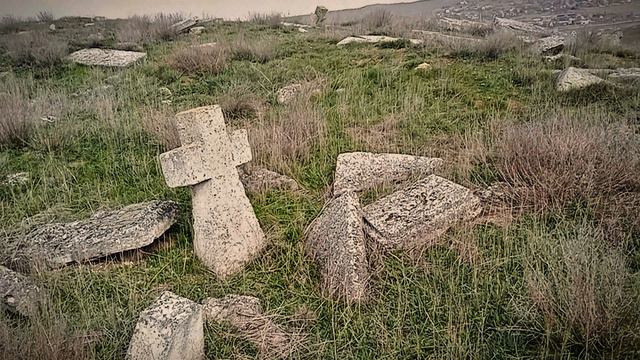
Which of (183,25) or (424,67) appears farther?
(183,25)

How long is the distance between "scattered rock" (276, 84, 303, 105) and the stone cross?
371 centimetres

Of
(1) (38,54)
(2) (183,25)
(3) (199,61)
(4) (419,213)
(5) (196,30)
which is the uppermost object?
(2) (183,25)

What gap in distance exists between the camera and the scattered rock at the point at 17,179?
492 cm

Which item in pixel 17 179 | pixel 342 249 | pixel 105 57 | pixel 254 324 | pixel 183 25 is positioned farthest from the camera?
pixel 183 25

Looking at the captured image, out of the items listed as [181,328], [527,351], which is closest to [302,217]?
[181,328]

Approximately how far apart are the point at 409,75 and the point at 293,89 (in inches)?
80.1

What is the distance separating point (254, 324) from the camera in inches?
116

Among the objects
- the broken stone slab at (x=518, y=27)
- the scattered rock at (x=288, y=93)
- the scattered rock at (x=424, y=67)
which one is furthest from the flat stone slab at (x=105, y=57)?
the broken stone slab at (x=518, y=27)

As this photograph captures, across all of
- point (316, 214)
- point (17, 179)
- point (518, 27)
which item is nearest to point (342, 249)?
point (316, 214)

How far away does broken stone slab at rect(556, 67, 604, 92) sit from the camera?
23.0 feet

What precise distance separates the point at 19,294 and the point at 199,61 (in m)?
7.27

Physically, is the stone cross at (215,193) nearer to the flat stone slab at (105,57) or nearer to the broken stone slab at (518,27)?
the flat stone slab at (105,57)

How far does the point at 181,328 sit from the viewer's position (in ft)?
8.21

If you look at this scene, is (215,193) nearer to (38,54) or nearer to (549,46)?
(38,54)
